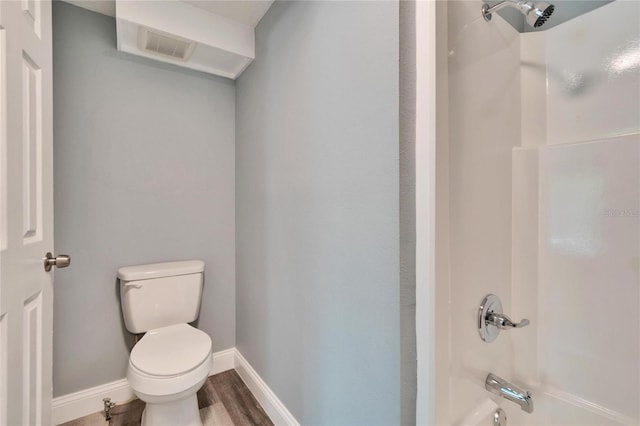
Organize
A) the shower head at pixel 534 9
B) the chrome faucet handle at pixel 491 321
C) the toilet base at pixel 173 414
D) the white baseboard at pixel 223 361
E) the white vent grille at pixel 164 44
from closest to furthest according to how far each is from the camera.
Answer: the shower head at pixel 534 9, the chrome faucet handle at pixel 491 321, the toilet base at pixel 173 414, the white vent grille at pixel 164 44, the white baseboard at pixel 223 361

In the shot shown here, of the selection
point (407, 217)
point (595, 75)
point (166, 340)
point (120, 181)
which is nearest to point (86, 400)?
point (166, 340)

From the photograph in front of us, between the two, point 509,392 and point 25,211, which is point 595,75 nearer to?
point 509,392

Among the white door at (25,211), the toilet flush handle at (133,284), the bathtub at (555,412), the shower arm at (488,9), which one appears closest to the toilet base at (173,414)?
the white door at (25,211)

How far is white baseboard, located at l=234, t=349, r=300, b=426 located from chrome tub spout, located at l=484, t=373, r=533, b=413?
85cm

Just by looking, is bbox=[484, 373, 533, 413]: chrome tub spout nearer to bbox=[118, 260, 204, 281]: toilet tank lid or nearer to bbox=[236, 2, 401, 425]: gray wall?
bbox=[236, 2, 401, 425]: gray wall

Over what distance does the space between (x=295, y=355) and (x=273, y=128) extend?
1.14 meters

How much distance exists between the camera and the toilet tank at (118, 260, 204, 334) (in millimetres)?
1515

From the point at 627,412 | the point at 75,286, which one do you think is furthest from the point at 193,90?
the point at 627,412

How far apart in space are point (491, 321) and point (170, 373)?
1.30 meters

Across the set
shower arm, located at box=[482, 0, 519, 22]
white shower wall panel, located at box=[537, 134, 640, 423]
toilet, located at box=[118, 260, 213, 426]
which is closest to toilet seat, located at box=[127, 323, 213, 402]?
toilet, located at box=[118, 260, 213, 426]

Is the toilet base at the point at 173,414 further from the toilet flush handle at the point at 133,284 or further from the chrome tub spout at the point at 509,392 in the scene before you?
the chrome tub spout at the point at 509,392

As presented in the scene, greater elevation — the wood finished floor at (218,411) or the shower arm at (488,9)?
the shower arm at (488,9)

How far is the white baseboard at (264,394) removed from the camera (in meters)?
1.36

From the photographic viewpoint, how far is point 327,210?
3.59 feet
